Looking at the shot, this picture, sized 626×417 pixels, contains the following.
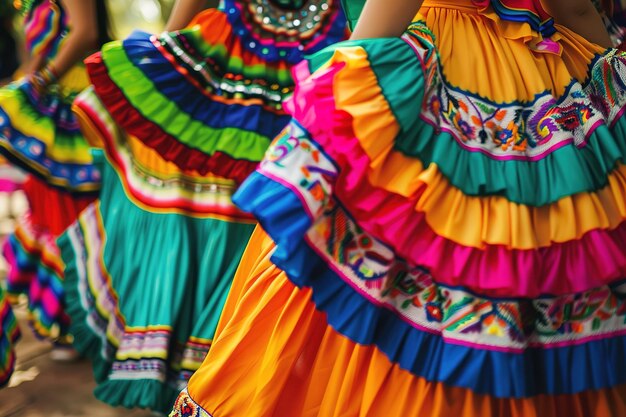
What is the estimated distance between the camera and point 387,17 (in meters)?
1.52

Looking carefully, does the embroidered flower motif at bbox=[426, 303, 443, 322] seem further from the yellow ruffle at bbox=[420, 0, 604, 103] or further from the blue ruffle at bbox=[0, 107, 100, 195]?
the blue ruffle at bbox=[0, 107, 100, 195]

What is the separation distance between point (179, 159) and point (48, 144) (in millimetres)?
603

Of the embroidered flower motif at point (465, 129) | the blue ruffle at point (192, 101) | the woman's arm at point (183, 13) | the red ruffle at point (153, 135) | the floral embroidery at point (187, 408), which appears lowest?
the floral embroidery at point (187, 408)

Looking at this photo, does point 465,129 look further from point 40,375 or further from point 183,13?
point 40,375

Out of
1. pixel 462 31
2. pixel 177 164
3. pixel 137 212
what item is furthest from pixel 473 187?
pixel 137 212

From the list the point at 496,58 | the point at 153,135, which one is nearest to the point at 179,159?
the point at 153,135

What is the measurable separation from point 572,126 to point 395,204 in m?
0.40

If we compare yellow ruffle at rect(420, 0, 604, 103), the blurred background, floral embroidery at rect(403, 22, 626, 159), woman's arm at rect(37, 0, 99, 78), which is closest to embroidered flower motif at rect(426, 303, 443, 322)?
floral embroidery at rect(403, 22, 626, 159)

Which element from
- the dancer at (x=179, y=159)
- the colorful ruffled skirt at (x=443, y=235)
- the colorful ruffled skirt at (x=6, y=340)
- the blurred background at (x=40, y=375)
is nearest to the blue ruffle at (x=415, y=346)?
the colorful ruffled skirt at (x=443, y=235)

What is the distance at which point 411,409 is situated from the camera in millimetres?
1513

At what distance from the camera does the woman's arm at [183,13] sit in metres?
2.48

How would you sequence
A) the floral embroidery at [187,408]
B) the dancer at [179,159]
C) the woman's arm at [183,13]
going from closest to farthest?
the floral embroidery at [187,408] < the dancer at [179,159] < the woman's arm at [183,13]

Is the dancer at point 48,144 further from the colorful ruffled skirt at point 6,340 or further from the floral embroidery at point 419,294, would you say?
the floral embroidery at point 419,294

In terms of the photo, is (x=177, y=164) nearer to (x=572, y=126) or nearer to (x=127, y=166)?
(x=127, y=166)
